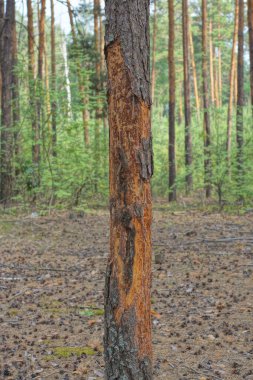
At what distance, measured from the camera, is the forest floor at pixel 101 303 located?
460cm

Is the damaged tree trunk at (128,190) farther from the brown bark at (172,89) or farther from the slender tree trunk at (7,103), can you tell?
the brown bark at (172,89)

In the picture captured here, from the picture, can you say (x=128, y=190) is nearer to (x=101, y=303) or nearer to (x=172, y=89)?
(x=101, y=303)

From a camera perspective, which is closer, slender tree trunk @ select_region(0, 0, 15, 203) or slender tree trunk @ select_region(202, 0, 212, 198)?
slender tree trunk @ select_region(0, 0, 15, 203)

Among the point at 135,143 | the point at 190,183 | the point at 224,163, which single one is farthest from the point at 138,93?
the point at 190,183

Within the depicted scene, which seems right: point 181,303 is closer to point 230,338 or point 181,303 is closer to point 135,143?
point 230,338

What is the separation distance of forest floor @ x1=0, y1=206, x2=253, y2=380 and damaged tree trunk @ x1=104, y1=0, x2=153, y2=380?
116 centimetres

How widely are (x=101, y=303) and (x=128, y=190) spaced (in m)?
3.45

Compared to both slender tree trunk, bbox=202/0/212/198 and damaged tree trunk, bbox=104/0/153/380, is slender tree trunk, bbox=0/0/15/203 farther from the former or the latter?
damaged tree trunk, bbox=104/0/153/380

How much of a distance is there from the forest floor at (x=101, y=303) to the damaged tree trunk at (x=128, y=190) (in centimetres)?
116

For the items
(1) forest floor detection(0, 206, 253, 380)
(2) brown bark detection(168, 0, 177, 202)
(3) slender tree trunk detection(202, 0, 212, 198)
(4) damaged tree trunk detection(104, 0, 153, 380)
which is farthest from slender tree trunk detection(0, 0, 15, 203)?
(4) damaged tree trunk detection(104, 0, 153, 380)

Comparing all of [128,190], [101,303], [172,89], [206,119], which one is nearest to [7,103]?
[172,89]

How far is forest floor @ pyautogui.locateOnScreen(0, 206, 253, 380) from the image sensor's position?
460 centimetres

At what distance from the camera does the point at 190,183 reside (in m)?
21.8

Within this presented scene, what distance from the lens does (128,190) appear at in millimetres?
3328
